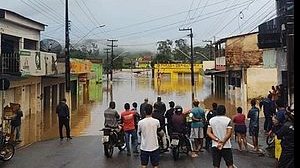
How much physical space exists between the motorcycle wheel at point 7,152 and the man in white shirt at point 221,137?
6.57 meters

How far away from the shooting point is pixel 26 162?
43.1 ft

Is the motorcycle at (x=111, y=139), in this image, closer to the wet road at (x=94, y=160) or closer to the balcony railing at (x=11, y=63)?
the wet road at (x=94, y=160)

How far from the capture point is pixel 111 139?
1339cm

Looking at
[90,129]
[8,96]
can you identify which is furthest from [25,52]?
[90,129]

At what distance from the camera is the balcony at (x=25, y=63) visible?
21625 millimetres

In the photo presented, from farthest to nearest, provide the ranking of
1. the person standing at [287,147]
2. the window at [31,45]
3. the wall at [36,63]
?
the window at [31,45]
the wall at [36,63]
the person standing at [287,147]

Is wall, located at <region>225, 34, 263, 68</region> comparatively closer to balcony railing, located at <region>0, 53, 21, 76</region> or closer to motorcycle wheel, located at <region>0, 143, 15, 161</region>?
balcony railing, located at <region>0, 53, 21, 76</region>

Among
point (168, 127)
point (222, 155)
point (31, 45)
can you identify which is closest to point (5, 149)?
point (168, 127)

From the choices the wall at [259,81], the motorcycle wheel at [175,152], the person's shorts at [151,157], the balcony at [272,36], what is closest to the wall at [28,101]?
the motorcycle wheel at [175,152]

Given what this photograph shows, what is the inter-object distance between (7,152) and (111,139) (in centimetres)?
294

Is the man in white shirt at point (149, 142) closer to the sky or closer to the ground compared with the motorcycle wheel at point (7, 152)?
closer to the sky

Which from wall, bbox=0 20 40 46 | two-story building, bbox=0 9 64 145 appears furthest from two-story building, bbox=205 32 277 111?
wall, bbox=0 20 40 46
